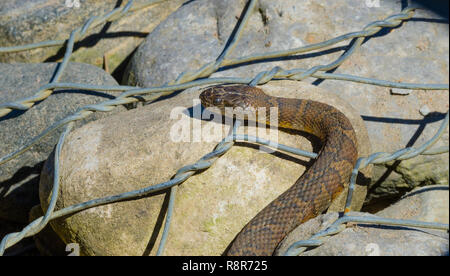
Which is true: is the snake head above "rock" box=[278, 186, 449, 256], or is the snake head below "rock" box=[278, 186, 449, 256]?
above

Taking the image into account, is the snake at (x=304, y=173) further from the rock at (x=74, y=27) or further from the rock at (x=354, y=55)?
the rock at (x=74, y=27)

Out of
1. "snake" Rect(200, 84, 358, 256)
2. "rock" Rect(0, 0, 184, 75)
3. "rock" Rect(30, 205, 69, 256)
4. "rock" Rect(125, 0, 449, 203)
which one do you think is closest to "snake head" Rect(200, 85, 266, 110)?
"snake" Rect(200, 84, 358, 256)

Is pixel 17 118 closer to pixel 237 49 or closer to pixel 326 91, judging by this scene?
pixel 237 49

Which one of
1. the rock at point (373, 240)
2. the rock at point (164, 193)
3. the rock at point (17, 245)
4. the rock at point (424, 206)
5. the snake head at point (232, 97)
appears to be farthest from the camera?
the rock at point (17, 245)

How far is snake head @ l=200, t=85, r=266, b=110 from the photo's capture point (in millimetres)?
3639

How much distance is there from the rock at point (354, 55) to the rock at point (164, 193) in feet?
2.86

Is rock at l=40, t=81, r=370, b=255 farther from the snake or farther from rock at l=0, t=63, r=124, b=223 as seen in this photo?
rock at l=0, t=63, r=124, b=223

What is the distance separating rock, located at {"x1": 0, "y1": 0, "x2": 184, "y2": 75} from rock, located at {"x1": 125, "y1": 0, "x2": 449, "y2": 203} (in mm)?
343

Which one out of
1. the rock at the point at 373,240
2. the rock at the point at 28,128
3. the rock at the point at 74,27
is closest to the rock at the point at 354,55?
the rock at the point at 74,27

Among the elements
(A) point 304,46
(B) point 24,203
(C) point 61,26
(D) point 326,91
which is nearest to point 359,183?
(D) point 326,91

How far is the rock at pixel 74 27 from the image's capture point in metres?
4.83

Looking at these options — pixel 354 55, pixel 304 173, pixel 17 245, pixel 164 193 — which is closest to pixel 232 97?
pixel 304 173

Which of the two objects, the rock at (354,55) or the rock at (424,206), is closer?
the rock at (424,206)

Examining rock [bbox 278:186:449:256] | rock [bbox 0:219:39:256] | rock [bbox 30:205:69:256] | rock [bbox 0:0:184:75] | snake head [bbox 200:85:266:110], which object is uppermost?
rock [bbox 0:0:184:75]
